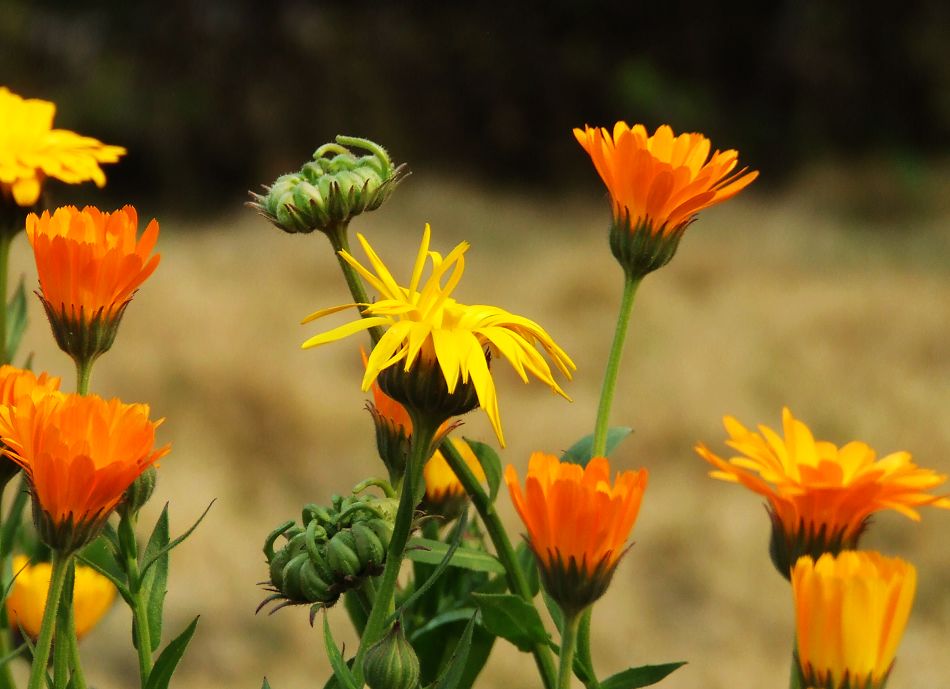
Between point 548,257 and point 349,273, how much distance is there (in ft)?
7.94

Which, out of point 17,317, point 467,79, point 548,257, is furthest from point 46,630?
point 467,79

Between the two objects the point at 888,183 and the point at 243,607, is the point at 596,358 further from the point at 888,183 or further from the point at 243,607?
the point at 888,183

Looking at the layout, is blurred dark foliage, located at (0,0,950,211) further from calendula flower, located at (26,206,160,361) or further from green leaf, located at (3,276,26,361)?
calendula flower, located at (26,206,160,361)

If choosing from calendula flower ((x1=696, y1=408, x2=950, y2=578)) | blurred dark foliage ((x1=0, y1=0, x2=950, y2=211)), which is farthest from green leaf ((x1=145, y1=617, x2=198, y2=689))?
blurred dark foliage ((x1=0, y1=0, x2=950, y2=211))

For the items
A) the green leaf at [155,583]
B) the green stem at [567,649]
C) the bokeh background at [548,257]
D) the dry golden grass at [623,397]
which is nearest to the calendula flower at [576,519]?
the green stem at [567,649]

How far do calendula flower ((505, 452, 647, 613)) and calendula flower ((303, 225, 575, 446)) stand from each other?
0.02 metres

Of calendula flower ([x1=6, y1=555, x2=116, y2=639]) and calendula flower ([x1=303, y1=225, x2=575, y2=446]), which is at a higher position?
calendula flower ([x1=303, y1=225, x2=575, y2=446])

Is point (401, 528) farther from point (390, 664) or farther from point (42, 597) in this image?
point (42, 597)

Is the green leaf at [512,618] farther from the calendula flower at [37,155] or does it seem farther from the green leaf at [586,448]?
the calendula flower at [37,155]

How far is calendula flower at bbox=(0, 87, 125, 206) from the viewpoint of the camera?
16.5 inches

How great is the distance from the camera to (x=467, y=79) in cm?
343

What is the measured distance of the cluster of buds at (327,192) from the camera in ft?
1.00

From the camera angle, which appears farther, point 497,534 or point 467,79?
point 467,79

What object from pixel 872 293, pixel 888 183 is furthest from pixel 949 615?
pixel 888 183
